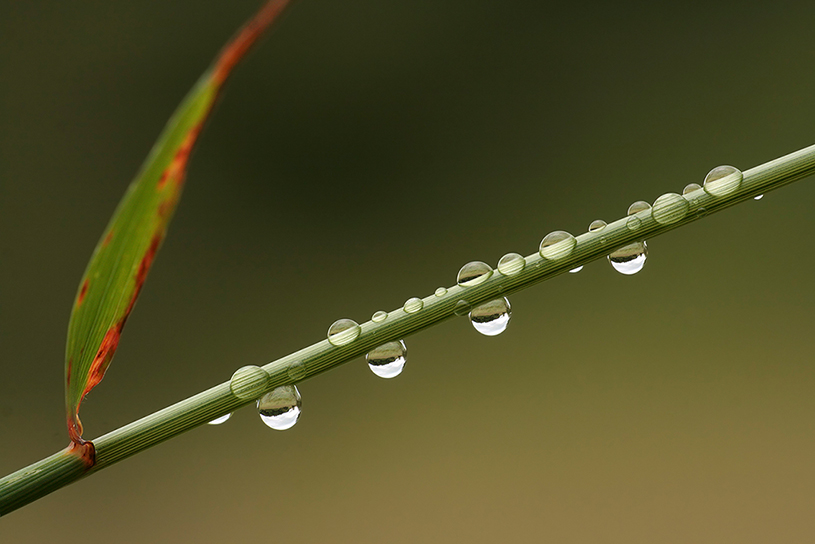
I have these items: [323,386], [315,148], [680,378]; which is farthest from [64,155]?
[680,378]

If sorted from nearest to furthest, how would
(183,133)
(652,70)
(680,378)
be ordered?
(183,133)
(680,378)
(652,70)

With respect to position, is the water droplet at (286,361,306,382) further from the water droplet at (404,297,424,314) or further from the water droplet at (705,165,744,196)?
the water droplet at (705,165,744,196)

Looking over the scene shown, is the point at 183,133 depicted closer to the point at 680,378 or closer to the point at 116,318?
the point at 116,318

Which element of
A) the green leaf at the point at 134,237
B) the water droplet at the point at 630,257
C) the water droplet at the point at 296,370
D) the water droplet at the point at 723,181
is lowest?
the water droplet at the point at 296,370

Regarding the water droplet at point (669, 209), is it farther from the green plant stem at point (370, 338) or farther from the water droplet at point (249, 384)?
the water droplet at point (249, 384)

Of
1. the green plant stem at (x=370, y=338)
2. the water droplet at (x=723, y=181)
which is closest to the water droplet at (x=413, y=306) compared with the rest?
the green plant stem at (x=370, y=338)

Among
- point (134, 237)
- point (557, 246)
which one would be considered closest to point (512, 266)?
point (557, 246)

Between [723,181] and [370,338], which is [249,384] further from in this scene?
[723,181]
